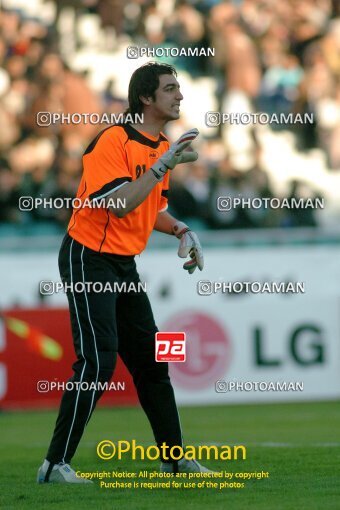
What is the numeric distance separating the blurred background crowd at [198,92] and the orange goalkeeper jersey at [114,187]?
5.48 meters

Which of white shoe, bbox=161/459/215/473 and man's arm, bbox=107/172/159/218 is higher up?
man's arm, bbox=107/172/159/218

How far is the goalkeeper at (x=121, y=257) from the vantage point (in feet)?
19.5

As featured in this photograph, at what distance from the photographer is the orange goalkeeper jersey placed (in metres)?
5.98

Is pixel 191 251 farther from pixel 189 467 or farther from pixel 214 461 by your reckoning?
pixel 214 461

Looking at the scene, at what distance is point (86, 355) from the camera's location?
597 centimetres

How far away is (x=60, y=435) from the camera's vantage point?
5977 mm

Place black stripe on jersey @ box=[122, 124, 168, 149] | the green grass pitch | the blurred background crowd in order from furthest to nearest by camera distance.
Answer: the blurred background crowd → black stripe on jersey @ box=[122, 124, 168, 149] → the green grass pitch

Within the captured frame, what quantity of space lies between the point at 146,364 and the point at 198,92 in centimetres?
733

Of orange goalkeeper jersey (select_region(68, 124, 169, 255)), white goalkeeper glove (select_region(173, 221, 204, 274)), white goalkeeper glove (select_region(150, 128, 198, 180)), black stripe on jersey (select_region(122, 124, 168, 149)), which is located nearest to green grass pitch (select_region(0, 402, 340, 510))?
white goalkeeper glove (select_region(173, 221, 204, 274))

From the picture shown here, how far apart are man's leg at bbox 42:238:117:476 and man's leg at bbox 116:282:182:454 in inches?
7.3

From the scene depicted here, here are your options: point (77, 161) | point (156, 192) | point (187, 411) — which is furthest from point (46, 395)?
point (156, 192)

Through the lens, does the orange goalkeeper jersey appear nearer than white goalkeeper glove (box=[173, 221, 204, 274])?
Yes

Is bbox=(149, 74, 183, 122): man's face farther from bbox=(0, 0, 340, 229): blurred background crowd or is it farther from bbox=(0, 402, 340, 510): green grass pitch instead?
bbox=(0, 0, 340, 229): blurred background crowd

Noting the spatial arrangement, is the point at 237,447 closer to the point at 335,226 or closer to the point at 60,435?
the point at 60,435
